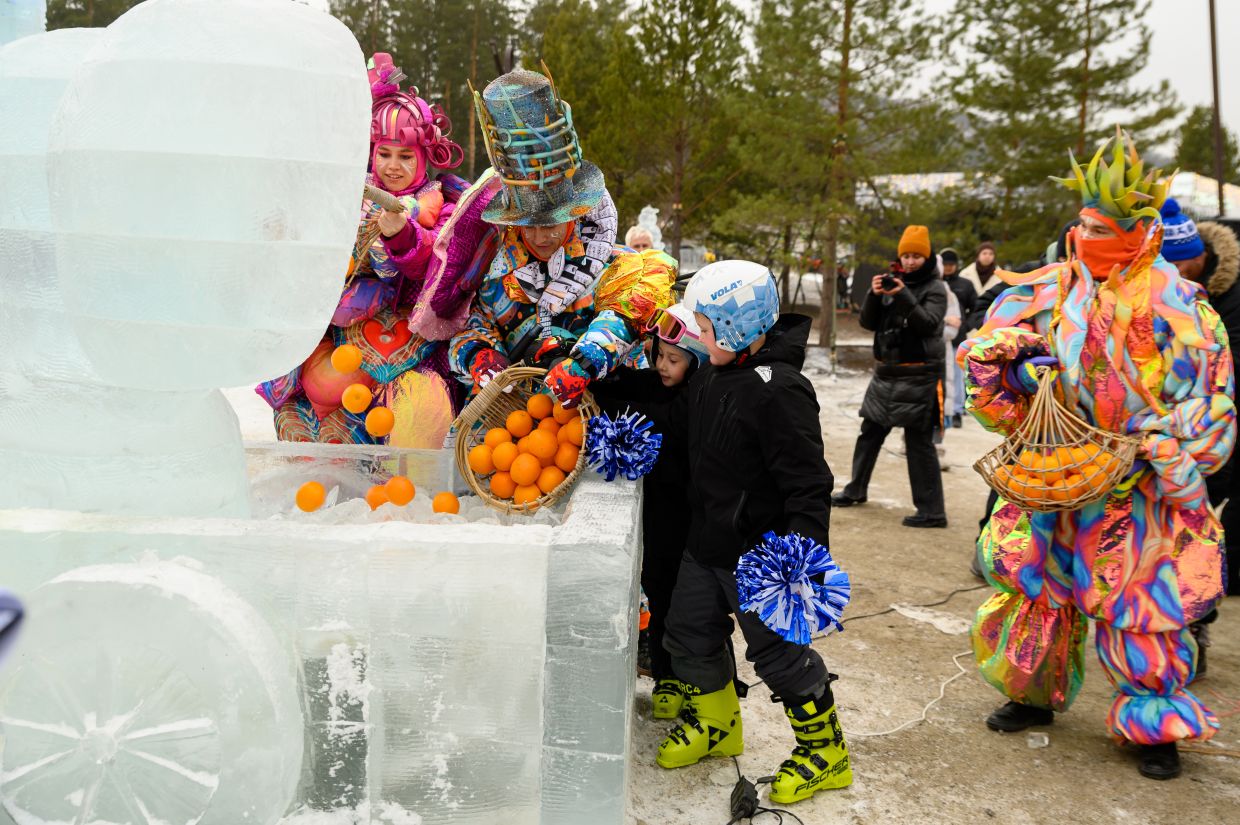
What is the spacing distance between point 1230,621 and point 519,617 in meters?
4.03

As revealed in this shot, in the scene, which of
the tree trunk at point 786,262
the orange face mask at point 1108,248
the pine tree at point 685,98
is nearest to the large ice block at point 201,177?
the orange face mask at point 1108,248

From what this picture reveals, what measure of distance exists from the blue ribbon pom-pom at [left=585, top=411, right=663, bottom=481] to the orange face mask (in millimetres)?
1596

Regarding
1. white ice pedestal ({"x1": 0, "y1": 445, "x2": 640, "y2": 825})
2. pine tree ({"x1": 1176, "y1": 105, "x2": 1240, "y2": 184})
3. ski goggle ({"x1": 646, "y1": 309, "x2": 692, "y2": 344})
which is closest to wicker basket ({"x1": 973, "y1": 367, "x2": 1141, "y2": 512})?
ski goggle ({"x1": 646, "y1": 309, "x2": 692, "y2": 344})

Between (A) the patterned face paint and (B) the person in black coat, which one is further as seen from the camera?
(B) the person in black coat

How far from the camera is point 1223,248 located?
3994mm

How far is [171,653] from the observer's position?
2039mm

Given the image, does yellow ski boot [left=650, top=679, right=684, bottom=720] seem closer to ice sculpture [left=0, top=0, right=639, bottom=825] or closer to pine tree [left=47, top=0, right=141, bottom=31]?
ice sculpture [left=0, top=0, right=639, bottom=825]

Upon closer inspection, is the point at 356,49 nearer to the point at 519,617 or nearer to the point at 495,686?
the point at 519,617

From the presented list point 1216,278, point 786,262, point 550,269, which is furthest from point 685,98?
point 550,269

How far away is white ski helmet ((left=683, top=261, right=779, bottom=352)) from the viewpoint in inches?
106

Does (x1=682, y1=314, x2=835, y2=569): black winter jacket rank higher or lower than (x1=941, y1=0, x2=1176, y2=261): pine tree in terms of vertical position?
lower

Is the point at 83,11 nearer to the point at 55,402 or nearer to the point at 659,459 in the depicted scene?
the point at 55,402

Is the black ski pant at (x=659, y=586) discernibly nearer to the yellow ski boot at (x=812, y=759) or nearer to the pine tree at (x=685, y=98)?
the yellow ski boot at (x=812, y=759)

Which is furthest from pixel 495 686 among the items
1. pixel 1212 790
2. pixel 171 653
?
pixel 1212 790
